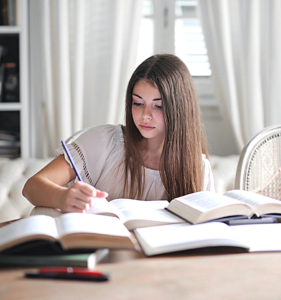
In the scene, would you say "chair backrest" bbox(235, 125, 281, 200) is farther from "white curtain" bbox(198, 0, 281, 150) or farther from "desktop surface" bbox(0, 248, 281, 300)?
"desktop surface" bbox(0, 248, 281, 300)

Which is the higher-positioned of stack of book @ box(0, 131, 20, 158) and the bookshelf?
the bookshelf

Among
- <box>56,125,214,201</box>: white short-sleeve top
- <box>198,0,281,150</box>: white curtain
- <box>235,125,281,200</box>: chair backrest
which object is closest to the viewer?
<box>56,125,214,201</box>: white short-sleeve top

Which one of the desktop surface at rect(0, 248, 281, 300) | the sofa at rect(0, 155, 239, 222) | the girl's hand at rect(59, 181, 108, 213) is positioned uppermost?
the girl's hand at rect(59, 181, 108, 213)

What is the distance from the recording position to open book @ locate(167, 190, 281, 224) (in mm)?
770

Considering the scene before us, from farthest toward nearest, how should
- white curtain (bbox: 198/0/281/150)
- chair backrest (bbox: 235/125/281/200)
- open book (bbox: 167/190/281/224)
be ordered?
1. white curtain (bbox: 198/0/281/150)
2. chair backrest (bbox: 235/125/281/200)
3. open book (bbox: 167/190/281/224)

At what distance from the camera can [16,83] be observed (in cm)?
201

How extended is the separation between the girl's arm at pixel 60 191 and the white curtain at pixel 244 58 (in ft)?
4.03

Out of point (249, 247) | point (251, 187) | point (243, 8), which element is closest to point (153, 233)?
point (249, 247)

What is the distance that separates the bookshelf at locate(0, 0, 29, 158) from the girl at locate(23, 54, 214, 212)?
74 cm

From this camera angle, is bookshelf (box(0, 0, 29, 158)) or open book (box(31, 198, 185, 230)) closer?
open book (box(31, 198, 185, 230))

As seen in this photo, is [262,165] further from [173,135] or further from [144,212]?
[144,212]

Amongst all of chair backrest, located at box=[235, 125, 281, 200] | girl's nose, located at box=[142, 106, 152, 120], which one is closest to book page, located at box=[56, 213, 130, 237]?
girl's nose, located at box=[142, 106, 152, 120]

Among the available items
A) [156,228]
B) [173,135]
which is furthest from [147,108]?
[156,228]

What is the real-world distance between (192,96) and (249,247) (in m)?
0.78
